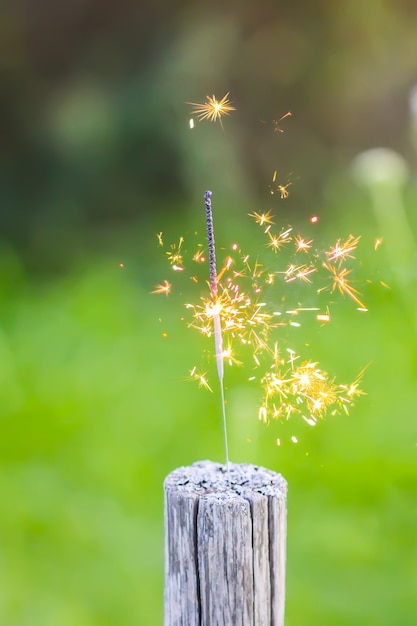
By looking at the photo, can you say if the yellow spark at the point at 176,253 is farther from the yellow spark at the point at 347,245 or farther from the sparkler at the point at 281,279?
the yellow spark at the point at 347,245

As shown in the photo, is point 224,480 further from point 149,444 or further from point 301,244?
point 149,444

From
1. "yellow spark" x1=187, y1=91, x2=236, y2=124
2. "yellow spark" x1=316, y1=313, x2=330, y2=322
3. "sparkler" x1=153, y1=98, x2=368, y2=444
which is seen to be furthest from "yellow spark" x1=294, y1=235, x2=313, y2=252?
"yellow spark" x1=187, y1=91, x2=236, y2=124

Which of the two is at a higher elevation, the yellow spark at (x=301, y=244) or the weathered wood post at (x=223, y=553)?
the yellow spark at (x=301, y=244)

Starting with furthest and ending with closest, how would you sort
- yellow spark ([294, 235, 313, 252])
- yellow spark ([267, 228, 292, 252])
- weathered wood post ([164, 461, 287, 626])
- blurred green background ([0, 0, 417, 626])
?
blurred green background ([0, 0, 417, 626]) → yellow spark ([267, 228, 292, 252]) → yellow spark ([294, 235, 313, 252]) → weathered wood post ([164, 461, 287, 626])

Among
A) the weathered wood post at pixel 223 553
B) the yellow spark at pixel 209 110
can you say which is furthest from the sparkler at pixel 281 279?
the weathered wood post at pixel 223 553

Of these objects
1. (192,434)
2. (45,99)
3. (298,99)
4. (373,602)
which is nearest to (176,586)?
(192,434)

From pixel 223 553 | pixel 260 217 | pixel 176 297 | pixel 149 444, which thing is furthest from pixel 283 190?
pixel 223 553

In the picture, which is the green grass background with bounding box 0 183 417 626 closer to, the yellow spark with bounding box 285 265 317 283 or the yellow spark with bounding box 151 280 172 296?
the yellow spark with bounding box 151 280 172 296

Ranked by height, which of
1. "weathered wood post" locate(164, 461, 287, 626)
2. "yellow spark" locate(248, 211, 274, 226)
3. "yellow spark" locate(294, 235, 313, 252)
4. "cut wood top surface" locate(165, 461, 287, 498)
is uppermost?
"yellow spark" locate(248, 211, 274, 226)
